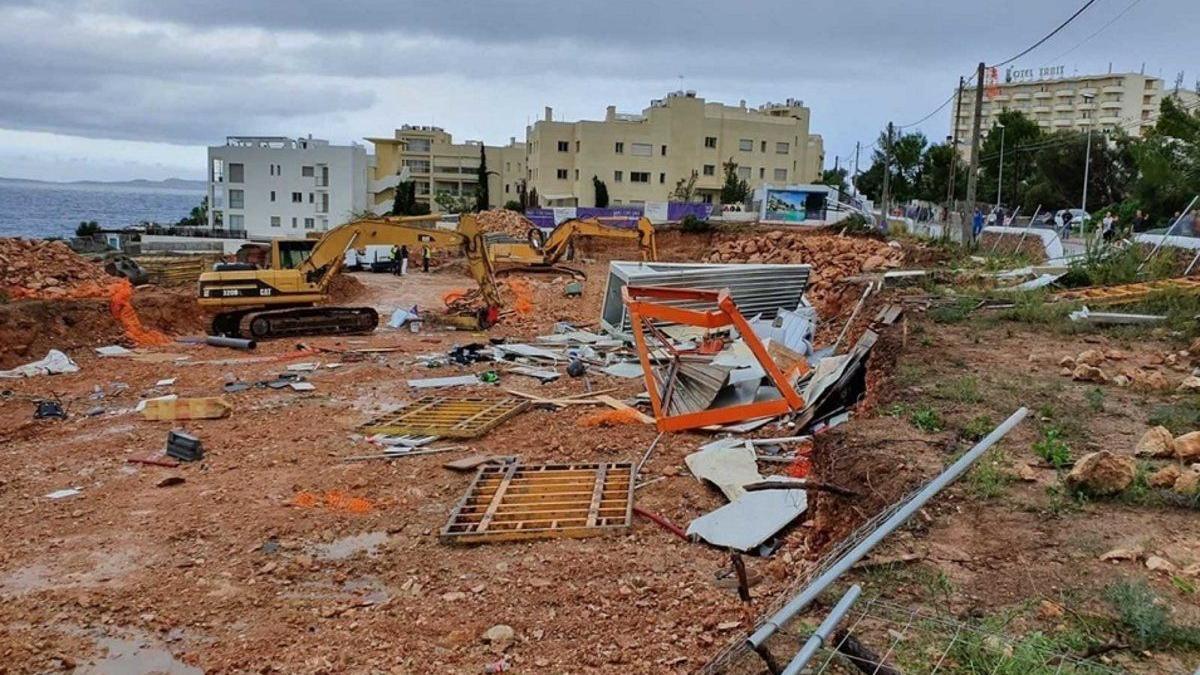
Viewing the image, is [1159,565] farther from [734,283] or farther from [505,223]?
[505,223]

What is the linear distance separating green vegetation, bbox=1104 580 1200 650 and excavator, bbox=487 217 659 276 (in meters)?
20.2

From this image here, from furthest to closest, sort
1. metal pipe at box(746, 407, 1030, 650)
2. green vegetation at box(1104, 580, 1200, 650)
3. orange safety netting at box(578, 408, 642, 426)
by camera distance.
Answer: orange safety netting at box(578, 408, 642, 426), green vegetation at box(1104, 580, 1200, 650), metal pipe at box(746, 407, 1030, 650)

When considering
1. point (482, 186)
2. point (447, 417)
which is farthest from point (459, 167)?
point (447, 417)

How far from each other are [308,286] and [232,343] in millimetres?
2231

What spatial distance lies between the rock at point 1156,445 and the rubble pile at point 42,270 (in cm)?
1987

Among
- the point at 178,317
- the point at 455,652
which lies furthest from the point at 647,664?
the point at 178,317

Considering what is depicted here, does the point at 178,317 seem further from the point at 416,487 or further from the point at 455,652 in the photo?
the point at 455,652

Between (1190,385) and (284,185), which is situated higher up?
(284,185)

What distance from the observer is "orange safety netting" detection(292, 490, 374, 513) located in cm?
777

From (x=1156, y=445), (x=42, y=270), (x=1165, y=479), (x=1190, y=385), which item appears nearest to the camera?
(x=1165, y=479)

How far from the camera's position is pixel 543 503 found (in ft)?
25.0

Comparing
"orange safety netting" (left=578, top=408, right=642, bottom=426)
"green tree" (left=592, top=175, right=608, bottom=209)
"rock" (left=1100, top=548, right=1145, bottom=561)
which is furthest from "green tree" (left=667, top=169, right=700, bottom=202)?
"rock" (left=1100, top=548, right=1145, bottom=561)

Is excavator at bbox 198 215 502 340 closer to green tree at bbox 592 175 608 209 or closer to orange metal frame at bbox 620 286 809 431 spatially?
orange metal frame at bbox 620 286 809 431

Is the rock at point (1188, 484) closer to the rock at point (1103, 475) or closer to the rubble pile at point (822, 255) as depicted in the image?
the rock at point (1103, 475)
